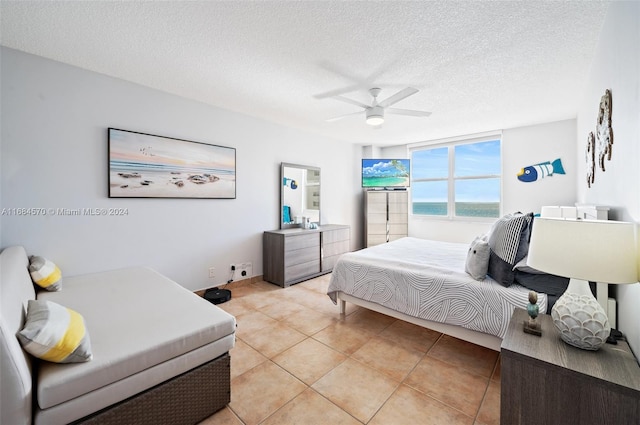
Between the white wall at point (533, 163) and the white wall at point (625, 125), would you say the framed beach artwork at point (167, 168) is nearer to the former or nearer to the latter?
the white wall at point (625, 125)

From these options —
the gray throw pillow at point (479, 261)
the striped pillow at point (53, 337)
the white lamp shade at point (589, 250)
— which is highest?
the white lamp shade at point (589, 250)

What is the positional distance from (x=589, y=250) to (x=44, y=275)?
3.32 meters

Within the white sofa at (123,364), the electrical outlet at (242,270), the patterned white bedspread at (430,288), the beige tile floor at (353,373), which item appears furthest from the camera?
the electrical outlet at (242,270)

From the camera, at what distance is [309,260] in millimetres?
4195

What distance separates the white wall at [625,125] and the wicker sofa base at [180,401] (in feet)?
6.67

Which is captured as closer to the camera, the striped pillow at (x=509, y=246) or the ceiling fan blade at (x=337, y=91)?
the striped pillow at (x=509, y=246)

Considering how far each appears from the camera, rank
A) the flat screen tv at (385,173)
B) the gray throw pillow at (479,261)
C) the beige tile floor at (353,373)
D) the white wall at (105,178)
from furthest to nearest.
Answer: the flat screen tv at (385,173)
the white wall at (105,178)
the gray throw pillow at (479,261)
the beige tile floor at (353,373)

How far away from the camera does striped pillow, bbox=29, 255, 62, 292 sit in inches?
77.4

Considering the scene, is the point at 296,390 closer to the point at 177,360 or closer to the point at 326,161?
the point at 177,360

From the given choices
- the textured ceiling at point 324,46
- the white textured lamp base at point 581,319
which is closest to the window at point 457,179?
the textured ceiling at point 324,46

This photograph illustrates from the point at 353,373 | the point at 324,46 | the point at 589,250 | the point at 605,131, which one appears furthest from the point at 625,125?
the point at 353,373

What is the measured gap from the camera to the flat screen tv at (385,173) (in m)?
5.53

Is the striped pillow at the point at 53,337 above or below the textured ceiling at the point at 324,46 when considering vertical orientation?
below

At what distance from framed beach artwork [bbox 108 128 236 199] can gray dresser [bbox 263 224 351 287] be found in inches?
37.6
